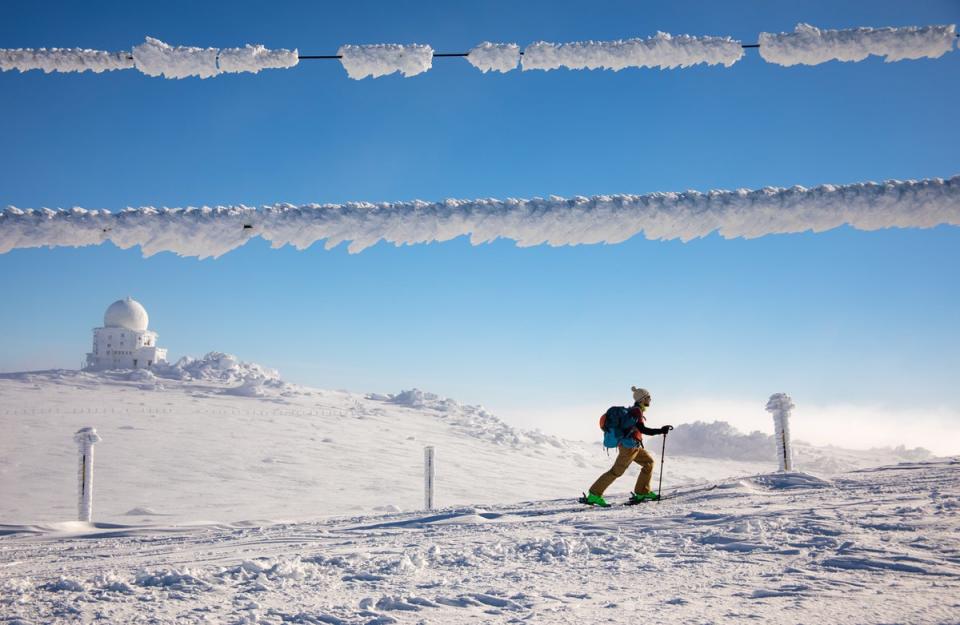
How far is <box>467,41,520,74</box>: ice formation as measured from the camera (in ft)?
19.2

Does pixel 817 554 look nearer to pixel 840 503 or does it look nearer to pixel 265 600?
pixel 840 503

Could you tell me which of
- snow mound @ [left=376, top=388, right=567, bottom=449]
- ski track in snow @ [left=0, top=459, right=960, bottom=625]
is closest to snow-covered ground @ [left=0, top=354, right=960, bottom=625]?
ski track in snow @ [left=0, top=459, right=960, bottom=625]

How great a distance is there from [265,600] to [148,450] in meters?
20.6

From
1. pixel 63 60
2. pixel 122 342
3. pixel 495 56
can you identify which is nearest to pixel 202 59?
pixel 63 60

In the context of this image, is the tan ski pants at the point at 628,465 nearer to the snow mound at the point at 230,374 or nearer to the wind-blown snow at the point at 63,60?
the wind-blown snow at the point at 63,60

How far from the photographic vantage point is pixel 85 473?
11.5m

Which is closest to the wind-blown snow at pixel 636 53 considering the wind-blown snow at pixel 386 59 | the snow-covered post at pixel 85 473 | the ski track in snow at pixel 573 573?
the wind-blown snow at pixel 386 59

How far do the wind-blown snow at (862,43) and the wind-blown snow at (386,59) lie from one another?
314cm

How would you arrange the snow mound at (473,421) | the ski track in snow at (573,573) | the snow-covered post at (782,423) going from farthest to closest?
1. the snow mound at (473,421)
2. the snow-covered post at (782,423)
3. the ski track in snow at (573,573)

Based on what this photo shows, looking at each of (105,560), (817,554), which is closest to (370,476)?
(105,560)

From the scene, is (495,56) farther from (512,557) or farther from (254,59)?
(512,557)

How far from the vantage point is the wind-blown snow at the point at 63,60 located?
5922 millimetres

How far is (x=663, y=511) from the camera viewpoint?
6.88 metres

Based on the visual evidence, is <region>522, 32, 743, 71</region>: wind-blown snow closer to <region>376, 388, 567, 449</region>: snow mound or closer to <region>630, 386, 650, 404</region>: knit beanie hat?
<region>630, 386, 650, 404</region>: knit beanie hat
